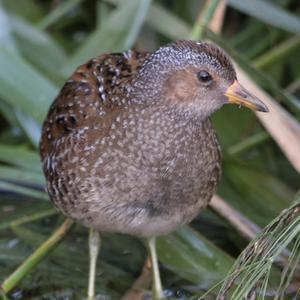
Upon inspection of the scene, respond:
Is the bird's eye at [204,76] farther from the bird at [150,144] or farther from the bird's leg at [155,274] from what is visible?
the bird's leg at [155,274]

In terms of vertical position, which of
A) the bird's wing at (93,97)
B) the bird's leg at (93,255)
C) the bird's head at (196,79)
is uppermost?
the bird's head at (196,79)

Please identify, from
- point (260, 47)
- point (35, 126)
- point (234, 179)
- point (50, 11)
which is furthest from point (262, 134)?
point (50, 11)

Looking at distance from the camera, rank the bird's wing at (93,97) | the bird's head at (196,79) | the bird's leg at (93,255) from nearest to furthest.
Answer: the bird's head at (196,79) → the bird's wing at (93,97) → the bird's leg at (93,255)

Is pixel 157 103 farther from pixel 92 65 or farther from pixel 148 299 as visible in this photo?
pixel 148 299

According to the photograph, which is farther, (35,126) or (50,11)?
(50,11)

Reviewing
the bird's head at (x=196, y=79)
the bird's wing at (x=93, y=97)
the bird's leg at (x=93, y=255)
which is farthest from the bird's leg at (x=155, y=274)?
the bird's head at (x=196, y=79)
